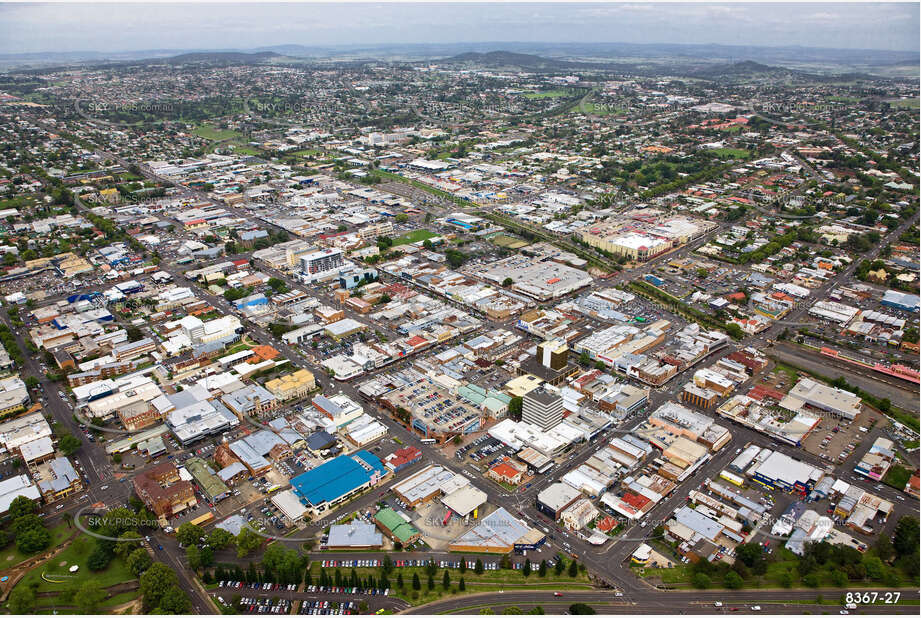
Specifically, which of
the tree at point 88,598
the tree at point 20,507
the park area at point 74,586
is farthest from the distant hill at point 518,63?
the tree at point 88,598

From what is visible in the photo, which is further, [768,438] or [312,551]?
[768,438]

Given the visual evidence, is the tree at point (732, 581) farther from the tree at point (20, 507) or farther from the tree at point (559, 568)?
the tree at point (20, 507)

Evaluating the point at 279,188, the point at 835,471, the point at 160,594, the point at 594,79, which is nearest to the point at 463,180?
the point at 279,188

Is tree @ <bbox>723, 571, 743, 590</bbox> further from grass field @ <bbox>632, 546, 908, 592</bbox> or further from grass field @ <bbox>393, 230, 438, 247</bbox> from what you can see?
grass field @ <bbox>393, 230, 438, 247</bbox>

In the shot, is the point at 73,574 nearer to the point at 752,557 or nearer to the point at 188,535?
the point at 188,535

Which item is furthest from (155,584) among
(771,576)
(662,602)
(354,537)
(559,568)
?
(771,576)

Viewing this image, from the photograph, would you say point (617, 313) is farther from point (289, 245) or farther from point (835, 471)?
point (289, 245)
